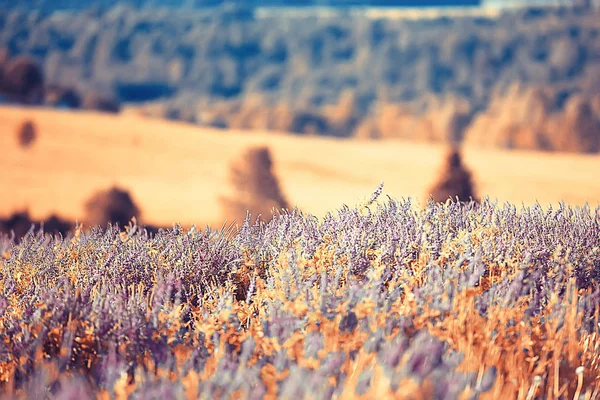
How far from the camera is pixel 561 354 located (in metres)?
2.94

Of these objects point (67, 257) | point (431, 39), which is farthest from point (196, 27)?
point (67, 257)

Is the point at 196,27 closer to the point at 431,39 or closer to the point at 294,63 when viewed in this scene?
the point at 294,63

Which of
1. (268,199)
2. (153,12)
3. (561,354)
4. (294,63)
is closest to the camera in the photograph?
(561,354)

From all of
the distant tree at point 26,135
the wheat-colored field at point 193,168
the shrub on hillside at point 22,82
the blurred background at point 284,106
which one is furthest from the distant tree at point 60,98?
the distant tree at point 26,135

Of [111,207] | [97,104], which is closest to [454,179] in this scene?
[111,207]

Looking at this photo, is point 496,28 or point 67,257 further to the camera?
point 496,28

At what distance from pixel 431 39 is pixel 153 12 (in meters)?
25.8

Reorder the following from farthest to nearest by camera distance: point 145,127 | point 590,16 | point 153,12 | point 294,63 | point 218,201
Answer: point 153,12, point 294,63, point 590,16, point 145,127, point 218,201

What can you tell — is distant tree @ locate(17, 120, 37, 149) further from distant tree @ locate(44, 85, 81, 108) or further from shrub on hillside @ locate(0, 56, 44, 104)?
distant tree @ locate(44, 85, 81, 108)

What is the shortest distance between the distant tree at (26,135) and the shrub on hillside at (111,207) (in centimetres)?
591

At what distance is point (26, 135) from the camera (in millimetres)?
18047

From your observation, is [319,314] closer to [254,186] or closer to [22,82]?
[254,186]

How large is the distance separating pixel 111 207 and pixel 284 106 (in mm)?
33147

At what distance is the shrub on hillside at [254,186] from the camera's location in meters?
12.4
